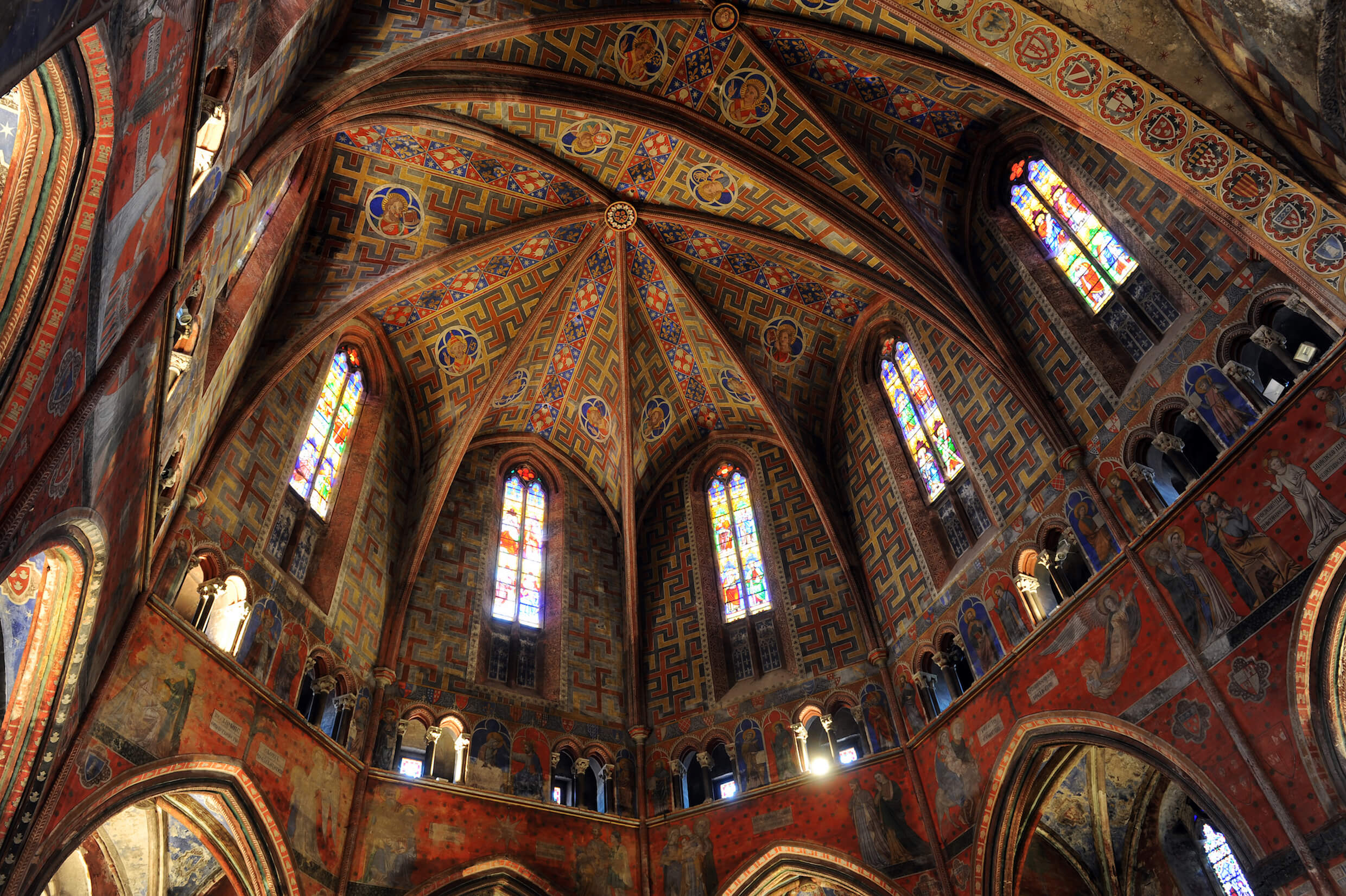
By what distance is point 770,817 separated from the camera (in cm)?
1428

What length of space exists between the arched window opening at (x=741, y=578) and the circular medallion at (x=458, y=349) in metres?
5.24

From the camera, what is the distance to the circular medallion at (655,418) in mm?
19406

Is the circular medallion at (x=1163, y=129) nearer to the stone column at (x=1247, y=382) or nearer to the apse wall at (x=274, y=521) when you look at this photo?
the stone column at (x=1247, y=382)

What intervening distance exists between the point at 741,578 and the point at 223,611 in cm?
872

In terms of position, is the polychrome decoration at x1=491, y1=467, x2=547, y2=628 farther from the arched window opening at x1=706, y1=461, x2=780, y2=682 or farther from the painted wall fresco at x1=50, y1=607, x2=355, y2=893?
the painted wall fresco at x1=50, y1=607, x2=355, y2=893

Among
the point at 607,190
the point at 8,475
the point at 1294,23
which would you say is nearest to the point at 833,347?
the point at 607,190

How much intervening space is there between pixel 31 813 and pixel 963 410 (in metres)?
12.6

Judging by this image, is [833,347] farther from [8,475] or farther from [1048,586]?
[8,475]

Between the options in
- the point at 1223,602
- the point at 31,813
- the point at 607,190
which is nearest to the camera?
the point at 31,813

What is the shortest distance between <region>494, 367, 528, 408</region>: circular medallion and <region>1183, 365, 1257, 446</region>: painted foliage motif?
11495 millimetres

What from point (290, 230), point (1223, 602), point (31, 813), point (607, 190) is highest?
point (607, 190)

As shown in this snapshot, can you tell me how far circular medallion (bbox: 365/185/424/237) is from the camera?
15977 millimetres

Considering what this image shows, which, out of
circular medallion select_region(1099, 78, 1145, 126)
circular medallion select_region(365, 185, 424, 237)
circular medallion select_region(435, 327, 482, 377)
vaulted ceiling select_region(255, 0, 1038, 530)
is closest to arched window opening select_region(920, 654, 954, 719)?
vaulted ceiling select_region(255, 0, 1038, 530)

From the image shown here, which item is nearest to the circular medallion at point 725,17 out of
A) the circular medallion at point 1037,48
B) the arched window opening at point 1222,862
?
the circular medallion at point 1037,48
